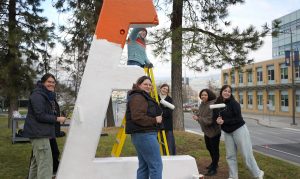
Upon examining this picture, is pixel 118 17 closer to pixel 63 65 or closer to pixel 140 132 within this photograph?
pixel 140 132

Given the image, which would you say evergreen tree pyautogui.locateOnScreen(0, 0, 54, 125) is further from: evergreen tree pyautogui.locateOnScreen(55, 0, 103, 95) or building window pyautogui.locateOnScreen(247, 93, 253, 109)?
building window pyautogui.locateOnScreen(247, 93, 253, 109)

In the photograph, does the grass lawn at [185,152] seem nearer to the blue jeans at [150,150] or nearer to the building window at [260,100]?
the blue jeans at [150,150]

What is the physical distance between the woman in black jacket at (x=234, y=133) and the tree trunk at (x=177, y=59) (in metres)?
4.03

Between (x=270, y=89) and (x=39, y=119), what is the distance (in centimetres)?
4218

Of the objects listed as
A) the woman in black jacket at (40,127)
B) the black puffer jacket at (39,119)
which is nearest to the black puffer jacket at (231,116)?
the woman in black jacket at (40,127)

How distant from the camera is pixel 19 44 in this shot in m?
14.8

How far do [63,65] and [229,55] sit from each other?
7546 mm

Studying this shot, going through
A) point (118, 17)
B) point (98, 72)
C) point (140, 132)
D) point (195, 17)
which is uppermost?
point (195, 17)

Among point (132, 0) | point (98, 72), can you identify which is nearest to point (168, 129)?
point (98, 72)

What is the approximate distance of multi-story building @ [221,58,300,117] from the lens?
1547 inches

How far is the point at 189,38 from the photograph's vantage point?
381 inches

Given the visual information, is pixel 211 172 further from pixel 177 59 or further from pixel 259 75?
pixel 259 75

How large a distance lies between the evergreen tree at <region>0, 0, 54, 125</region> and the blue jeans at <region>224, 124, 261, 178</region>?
36.5ft

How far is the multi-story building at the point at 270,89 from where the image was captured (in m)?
39.3
